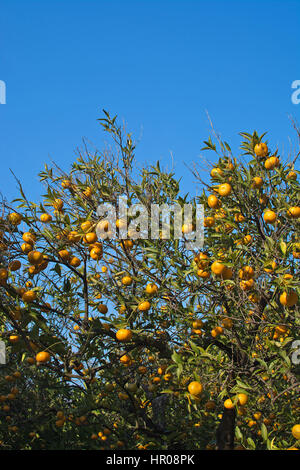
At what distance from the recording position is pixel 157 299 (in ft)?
11.3

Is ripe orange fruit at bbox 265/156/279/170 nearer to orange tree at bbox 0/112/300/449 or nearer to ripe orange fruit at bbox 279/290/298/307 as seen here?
orange tree at bbox 0/112/300/449

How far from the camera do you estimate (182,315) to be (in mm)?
3404

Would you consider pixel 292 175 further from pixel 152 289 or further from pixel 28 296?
pixel 28 296

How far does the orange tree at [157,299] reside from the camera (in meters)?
3.03

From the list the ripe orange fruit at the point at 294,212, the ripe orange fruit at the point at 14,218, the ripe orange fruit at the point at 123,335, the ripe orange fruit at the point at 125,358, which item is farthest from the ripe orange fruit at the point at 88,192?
the ripe orange fruit at the point at 294,212

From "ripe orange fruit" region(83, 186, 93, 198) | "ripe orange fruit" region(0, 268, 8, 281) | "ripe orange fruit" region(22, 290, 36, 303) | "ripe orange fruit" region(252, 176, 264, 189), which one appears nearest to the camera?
"ripe orange fruit" region(0, 268, 8, 281)

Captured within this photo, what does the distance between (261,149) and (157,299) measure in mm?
1745

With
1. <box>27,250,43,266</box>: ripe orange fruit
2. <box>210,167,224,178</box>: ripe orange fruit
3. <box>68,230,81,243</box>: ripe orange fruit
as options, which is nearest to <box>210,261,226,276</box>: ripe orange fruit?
<box>210,167,224,178</box>: ripe orange fruit

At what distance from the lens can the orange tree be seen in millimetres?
3029

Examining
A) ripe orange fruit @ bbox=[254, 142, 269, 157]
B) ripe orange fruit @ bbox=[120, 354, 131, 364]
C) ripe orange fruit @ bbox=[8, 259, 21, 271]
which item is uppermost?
ripe orange fruit @ bbox=[254, 142, 269, 157]

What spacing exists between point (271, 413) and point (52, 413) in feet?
8.28

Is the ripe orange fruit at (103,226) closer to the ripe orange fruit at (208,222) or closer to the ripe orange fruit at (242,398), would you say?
the ripe orange fruit at (208,222)
